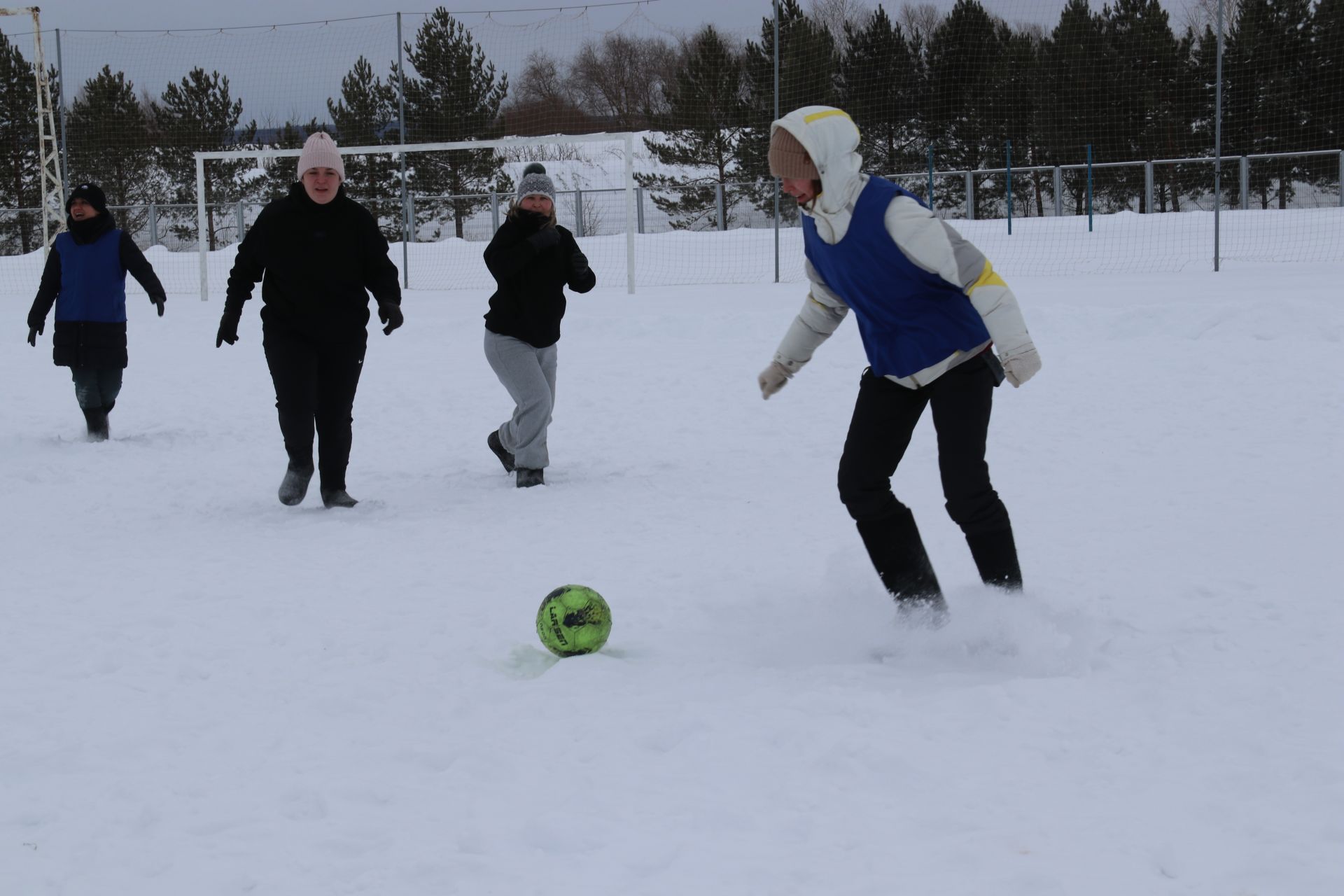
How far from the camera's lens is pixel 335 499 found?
6512 millimetres

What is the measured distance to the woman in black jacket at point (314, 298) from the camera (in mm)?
6203

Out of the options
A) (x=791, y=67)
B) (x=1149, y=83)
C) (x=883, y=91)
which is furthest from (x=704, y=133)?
(x=1149, y=83)

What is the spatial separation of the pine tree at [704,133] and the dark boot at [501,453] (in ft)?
39.0

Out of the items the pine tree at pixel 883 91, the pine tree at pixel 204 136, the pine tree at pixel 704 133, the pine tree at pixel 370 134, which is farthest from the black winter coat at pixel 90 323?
Result: the pine tree at pixel 204 136

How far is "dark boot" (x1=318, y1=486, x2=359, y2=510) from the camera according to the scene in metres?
6.50

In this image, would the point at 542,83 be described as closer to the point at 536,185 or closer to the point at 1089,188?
the point at 1089,188

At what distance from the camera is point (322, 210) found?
6.27 metres

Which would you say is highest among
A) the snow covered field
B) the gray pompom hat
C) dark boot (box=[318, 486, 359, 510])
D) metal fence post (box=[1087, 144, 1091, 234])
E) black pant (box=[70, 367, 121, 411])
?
metal fence post (box=[1087, 144, 1091, 234])

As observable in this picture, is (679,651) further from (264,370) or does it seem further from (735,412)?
(264,370)

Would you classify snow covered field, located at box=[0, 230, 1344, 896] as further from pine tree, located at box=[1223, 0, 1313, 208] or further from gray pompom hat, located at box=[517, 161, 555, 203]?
pine tree, located at box=[1223, 0, 1313, 208]

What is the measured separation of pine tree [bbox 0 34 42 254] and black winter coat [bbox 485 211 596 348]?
19274 millimetres

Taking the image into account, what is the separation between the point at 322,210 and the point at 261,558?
5.93ft

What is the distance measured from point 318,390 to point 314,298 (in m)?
0.46

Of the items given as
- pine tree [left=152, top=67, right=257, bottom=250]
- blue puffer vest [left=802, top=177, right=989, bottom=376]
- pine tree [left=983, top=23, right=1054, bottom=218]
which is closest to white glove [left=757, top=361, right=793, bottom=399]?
blue puffer vest [left=802, top=177, right=989, bottom=376]
